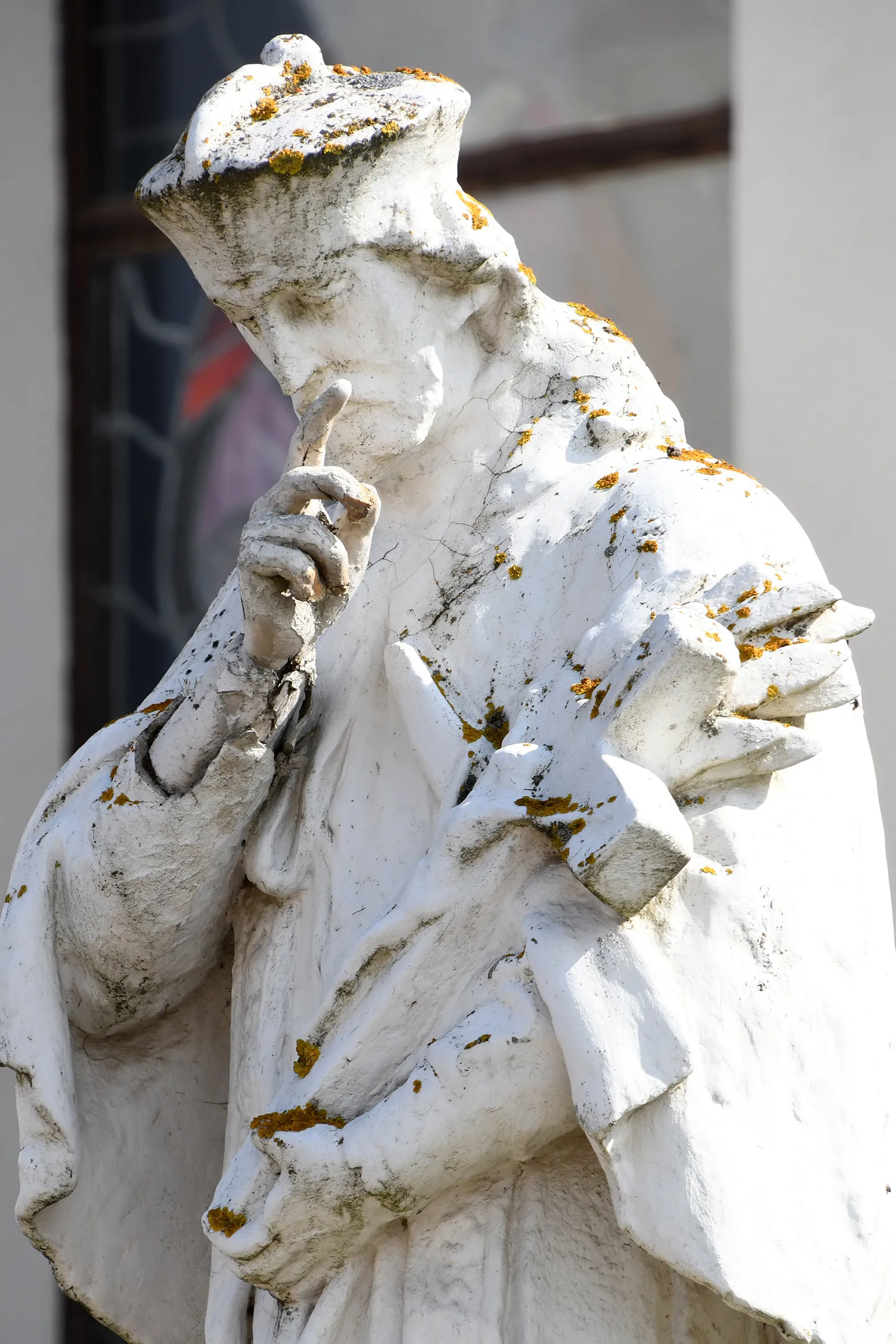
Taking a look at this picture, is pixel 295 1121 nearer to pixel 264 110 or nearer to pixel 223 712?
pixel 223 712

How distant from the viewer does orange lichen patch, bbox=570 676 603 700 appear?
2387 mm

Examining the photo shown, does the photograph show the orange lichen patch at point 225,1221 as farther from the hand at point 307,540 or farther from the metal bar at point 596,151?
the metal bar at point 596,151

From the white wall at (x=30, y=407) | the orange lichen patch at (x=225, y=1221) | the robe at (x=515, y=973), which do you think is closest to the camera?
the robe at (x=515, y=973)

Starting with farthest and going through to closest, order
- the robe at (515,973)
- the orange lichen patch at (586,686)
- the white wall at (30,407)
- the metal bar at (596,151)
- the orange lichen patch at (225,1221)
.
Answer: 1. the white wall at (30,407)
2. the metal bar at (596,151)
3. the orange lichen patch at (225,1221)
4. the orange lichen patch at (586,686)
5. the robe at (515,973)

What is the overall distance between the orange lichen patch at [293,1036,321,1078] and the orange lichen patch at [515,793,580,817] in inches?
14.8

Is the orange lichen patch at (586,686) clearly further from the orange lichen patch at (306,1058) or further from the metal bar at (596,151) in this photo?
the metal bar at (596,151)

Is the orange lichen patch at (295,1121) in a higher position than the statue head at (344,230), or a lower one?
lower

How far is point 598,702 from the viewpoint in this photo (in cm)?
235

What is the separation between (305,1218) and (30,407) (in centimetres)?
402

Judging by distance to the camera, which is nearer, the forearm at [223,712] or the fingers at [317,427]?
the fingers at [317,427]

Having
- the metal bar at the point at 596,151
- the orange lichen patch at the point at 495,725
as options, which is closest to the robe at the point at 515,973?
the orange lichen patch at the point at 495,725

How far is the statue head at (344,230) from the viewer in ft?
8.13

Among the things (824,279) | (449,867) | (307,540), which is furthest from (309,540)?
(824,279)

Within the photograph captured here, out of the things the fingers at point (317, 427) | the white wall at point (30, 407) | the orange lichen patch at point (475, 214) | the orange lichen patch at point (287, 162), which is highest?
the orange lichen patch at point (287, 162)
